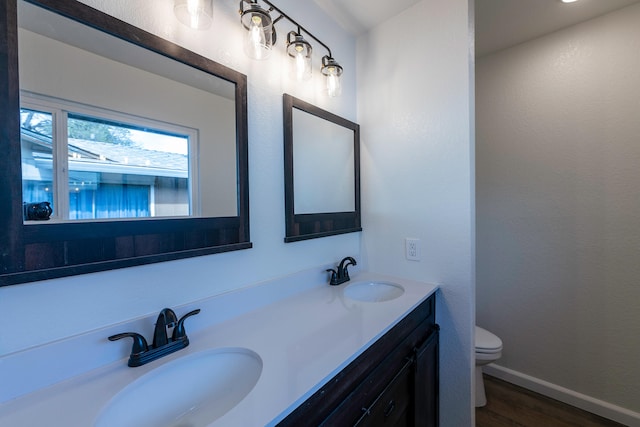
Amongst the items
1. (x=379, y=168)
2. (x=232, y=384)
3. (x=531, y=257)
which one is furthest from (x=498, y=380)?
(x=232, y=384)

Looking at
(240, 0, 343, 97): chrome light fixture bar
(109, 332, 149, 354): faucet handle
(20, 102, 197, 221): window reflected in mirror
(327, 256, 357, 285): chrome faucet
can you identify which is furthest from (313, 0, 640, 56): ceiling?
(109, 332, 149, 354): faucet handle

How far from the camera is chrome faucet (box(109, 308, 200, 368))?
0.70 metres

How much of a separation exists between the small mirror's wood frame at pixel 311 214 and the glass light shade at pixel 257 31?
23 centimetres

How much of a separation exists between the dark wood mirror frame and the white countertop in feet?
0.64

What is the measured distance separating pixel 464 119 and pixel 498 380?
205 cm

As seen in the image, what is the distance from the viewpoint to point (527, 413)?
1.63m

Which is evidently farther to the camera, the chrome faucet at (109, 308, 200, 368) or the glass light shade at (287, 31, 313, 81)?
the glass light shade at (287, 31, 313, 81)

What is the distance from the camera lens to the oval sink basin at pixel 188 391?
61 centimetres

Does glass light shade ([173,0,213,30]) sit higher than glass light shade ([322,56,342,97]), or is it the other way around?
glass light shade ([322,56,342,97])

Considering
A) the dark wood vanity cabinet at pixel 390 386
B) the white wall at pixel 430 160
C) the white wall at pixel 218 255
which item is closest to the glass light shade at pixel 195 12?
the white wall at pixel 218 255

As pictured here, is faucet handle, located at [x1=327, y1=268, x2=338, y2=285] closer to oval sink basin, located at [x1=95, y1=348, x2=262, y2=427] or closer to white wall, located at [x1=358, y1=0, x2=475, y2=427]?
white wall, located at [x1=358, y1=0, x2=475, y2=427]

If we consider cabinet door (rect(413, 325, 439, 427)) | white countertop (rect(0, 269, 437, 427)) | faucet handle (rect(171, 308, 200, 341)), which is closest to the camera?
white countertop (rect(0, 269, 437, 427))

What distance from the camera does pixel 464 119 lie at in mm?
1276

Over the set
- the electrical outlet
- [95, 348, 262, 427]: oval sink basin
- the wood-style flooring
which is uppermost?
the electrical outlet
